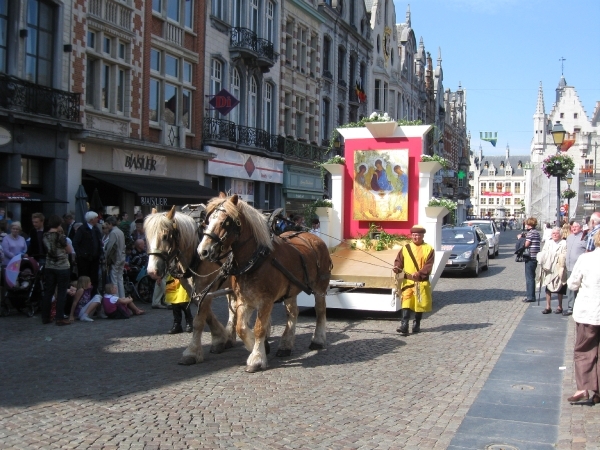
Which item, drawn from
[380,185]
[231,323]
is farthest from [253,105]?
[231,323]

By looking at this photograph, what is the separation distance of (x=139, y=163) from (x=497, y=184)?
136 m

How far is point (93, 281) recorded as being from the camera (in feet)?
40.5

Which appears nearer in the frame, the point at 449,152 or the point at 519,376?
the point at 519,376

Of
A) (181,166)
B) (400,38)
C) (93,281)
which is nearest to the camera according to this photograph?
(93,281)

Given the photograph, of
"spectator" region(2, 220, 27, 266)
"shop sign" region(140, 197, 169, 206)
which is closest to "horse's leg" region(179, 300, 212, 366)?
"spectator" region(2, 220, 27, 266)

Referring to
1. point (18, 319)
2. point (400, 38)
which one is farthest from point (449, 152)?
point (18, 319)

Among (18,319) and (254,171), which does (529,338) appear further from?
(254,171)

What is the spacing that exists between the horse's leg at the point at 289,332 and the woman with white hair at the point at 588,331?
344 centimetres

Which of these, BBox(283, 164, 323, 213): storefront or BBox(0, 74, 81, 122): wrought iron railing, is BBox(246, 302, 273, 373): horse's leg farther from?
BBox(283, 164, 323, 213): storefront

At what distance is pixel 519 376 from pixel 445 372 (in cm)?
85

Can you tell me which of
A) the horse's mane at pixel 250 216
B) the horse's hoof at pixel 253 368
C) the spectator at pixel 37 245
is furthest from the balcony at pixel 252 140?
the horse's hoof at pixel 253 368

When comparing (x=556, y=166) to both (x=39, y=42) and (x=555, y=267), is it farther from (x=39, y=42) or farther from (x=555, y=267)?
(x=39, y=42)

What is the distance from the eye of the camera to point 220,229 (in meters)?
7.21

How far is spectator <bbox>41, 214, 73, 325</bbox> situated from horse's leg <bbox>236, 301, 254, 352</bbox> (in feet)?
14.3
